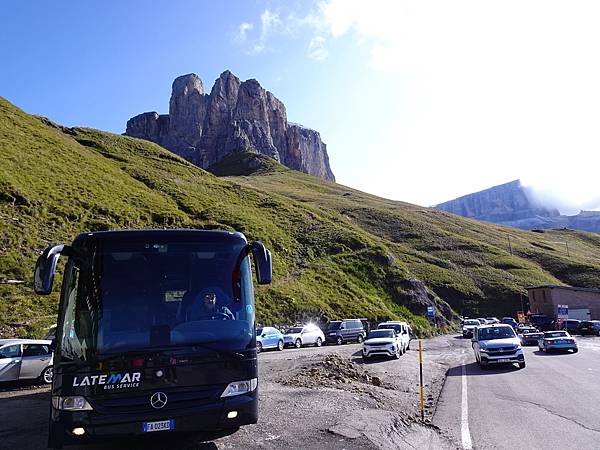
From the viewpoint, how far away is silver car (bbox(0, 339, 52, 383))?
48.9 ft

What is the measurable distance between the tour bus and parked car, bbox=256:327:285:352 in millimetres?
22003

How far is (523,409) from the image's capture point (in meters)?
10.0

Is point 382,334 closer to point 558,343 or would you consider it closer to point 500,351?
point 500,351

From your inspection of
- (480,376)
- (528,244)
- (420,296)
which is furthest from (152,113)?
(480,376)

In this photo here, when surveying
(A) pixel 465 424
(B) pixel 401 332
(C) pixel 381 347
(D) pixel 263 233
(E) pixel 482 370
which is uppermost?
(D) pixel 263 233

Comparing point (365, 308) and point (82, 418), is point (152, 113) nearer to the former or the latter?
point (365, 308)

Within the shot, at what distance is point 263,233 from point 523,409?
4213 cm

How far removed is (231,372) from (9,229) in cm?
2939

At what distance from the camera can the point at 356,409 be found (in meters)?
9.38

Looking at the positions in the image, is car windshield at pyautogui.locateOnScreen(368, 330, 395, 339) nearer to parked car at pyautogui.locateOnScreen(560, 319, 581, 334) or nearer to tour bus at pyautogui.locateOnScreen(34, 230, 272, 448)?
tour bus at pyautogui.locateOnScreen(34, 230, 272, 448)

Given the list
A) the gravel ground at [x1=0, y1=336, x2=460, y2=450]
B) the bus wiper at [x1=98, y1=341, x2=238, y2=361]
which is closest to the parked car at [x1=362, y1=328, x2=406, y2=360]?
the gravel ground at [x1=0, y1=336, x2=460, y2=450]

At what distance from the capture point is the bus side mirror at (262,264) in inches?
250

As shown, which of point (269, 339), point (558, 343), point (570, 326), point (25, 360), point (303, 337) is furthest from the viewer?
point (570, 326)

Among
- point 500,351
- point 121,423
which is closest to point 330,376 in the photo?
point 500,351
